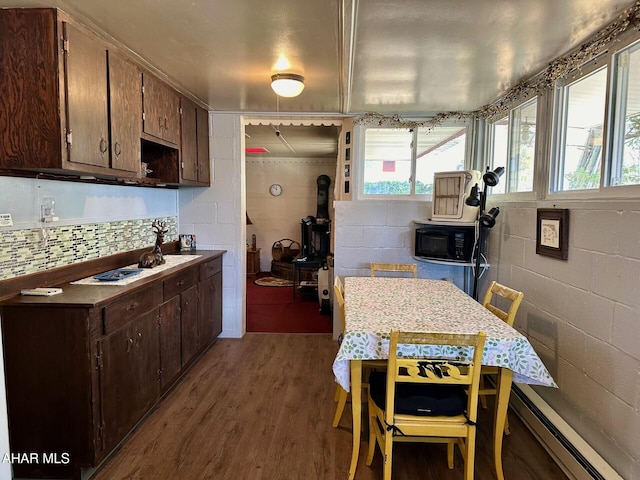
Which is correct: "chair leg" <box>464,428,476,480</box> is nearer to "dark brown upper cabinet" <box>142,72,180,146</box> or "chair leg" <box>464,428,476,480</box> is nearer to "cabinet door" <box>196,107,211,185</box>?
"dark brown upper cabinet" <box>142,72,180,146</box>

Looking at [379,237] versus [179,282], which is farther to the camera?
[379,237]

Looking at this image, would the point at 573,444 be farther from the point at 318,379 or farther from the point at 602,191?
the point at 318,379

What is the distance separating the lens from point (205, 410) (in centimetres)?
261

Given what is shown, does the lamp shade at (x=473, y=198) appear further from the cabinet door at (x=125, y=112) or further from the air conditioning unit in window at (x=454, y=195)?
the cabinet door at (x=125, y=112)

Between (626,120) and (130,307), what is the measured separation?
2774mm

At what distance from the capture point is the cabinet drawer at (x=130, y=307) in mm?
1964

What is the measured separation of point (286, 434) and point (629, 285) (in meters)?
1.99

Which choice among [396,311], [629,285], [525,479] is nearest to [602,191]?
[629,285]

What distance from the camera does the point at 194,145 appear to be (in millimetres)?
3479

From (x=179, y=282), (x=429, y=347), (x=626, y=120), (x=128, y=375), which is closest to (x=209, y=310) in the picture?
(x=179, y=282)

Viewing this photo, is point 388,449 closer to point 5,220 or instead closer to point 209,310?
point 5,220

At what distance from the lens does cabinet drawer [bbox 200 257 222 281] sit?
3.35m

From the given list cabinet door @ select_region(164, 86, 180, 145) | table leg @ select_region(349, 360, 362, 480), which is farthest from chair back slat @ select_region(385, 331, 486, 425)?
cabinet door @ select_region(164, 86, 180, 145)

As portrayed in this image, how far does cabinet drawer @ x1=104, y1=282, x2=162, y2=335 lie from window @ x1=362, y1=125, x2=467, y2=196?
2.28 meters
